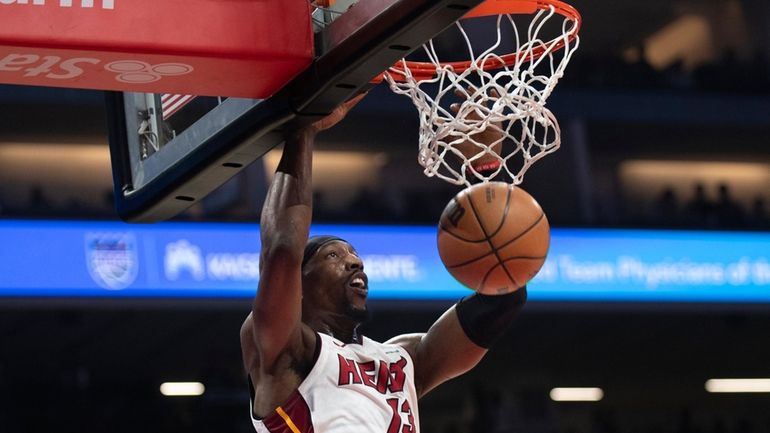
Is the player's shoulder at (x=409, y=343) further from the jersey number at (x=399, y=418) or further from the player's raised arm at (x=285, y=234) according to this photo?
the player's raised arm at (x=285, y=234)

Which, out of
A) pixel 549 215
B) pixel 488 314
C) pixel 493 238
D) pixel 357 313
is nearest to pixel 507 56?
pixel 493 238

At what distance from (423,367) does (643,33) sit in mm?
13074

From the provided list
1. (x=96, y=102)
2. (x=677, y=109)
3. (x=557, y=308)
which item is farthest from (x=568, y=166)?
(x=96, y=102)

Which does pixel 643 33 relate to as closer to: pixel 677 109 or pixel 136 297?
pixel 677 109

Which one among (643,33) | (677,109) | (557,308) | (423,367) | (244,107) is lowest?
(423,367)

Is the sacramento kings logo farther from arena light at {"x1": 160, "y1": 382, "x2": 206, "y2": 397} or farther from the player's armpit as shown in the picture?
the player's armpit

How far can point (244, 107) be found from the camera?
3205 millimetres

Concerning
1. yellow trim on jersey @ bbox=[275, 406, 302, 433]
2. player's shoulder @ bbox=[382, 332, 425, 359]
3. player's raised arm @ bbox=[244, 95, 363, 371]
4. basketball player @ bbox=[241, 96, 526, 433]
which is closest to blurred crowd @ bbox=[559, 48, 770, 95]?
player's shoulder @ bbox=[382, 332, 425, 359]

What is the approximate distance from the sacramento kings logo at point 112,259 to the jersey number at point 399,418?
6.76 metres

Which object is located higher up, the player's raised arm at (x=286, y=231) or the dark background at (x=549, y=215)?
the dark background at (x=549, y=215)

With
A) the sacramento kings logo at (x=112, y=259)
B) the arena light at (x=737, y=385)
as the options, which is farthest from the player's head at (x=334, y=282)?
the arena light at (x=737, y=385)

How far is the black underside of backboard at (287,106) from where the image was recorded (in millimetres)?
2822

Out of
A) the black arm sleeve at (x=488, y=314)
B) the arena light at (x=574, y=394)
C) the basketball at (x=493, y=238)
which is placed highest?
the arena light at (x=574, y=394)

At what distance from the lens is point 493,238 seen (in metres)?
3.56
